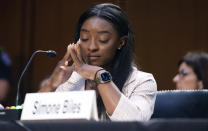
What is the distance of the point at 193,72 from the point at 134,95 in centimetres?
182

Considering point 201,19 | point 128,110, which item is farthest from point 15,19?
point 128,110

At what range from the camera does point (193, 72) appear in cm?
347

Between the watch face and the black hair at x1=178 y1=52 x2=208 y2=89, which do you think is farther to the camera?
the black hair at x1=178 y1=52 x2=208 y2=89

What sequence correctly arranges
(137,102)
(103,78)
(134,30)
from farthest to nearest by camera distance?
(134,30) < (137,102) < (103,78)

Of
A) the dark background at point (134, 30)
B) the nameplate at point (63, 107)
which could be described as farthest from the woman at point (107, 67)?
the dark background at point (134, 30)

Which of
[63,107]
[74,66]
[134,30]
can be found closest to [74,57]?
[74,66]

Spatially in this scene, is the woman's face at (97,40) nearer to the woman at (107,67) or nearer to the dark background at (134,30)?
the woman at (107,67)

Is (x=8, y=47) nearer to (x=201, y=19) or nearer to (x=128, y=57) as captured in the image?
(x=201, y=19)

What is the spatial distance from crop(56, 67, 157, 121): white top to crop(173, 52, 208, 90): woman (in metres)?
1.58

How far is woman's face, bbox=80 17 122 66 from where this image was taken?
5.78ft

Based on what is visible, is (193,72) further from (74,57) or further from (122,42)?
(74,57)

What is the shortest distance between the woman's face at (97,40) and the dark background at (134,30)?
9.50ft

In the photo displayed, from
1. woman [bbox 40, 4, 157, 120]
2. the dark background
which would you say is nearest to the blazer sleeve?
woman [bbox 40, 4, 157, 120]

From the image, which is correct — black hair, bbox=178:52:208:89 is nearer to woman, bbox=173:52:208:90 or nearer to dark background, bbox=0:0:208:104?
woman, bbox=173:52:208:90
